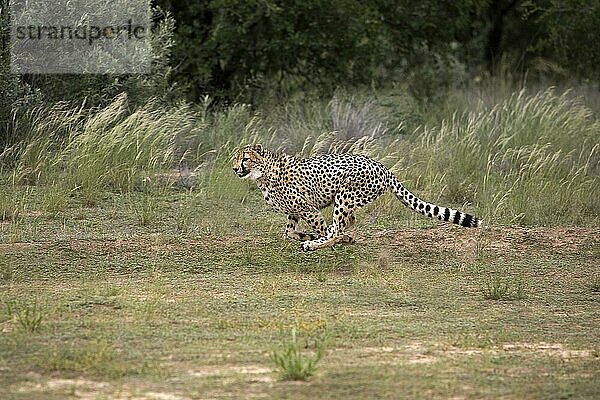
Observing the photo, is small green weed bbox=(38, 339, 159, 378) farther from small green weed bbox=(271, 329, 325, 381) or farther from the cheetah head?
the cheetah head

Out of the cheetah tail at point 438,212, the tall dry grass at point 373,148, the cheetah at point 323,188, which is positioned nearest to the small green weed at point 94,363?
the cheetah at point 323,188

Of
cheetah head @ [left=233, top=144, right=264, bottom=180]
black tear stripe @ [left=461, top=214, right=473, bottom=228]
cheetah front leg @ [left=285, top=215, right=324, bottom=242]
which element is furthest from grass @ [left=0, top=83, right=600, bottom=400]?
cheetah head @ [left=233, top=144, right=264, bottom=180]

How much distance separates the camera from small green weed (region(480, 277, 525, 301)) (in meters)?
8.02

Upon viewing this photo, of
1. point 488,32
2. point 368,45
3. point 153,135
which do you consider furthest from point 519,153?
point 488,32

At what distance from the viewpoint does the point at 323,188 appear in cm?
930

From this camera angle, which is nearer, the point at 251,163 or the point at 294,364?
the point at 294,364

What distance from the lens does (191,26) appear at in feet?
54.6

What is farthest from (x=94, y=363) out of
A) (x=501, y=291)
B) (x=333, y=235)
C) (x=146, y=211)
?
(x=146, y=211)

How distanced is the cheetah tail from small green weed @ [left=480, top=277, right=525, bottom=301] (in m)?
0.83

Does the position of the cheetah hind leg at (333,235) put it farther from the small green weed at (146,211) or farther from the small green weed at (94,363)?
the small green weed at (94,363)

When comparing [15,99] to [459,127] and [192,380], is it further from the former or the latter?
[192,380]

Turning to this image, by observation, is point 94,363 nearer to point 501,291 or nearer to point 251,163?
point 501,291

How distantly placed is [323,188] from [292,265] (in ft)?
2.37

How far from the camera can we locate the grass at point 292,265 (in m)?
5.91
